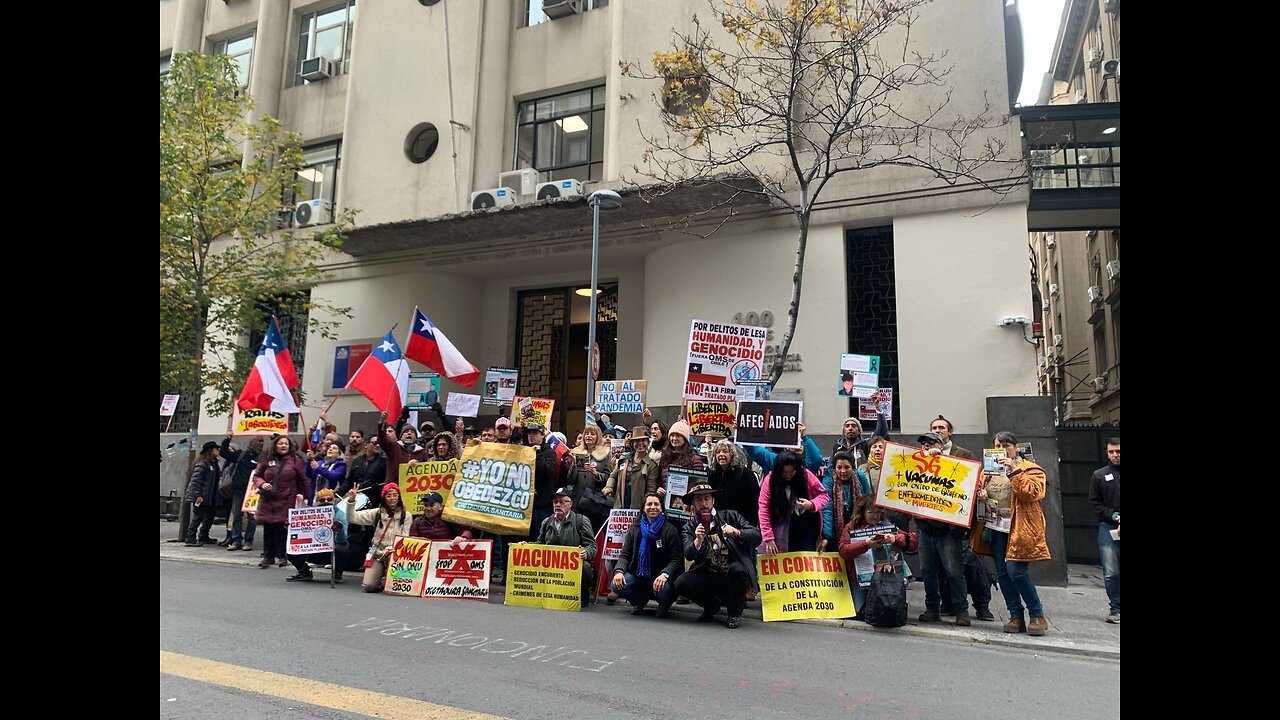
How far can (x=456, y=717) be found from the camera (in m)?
4.70

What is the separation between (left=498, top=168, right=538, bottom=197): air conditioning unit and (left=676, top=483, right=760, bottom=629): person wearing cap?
424 inches

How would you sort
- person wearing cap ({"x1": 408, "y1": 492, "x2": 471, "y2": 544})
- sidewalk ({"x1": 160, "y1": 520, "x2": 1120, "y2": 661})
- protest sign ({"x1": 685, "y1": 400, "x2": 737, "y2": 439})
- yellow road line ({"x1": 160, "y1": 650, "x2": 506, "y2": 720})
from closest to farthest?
yellow road line ({"x1": 160, "y1": 650, "x2": 506, "y2": 720}), sidewalk ({"x1": 160, "y1": 520, "x2": 1120, "y2": 661}), person wearing cap ({"x1": 408, "y1": 492, "x2": 471, "y2": 544}), protest sign ({"x1": 685, "y1": 400, "x2": 737, "y2": 439})

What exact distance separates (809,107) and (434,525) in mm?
9816

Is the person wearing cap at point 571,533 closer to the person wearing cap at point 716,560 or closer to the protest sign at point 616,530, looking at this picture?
the protest sign at point 616,530

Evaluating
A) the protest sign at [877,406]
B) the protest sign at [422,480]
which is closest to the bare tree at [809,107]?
the protest sign at [877,406]

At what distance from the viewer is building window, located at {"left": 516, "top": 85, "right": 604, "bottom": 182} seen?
17750 millimetres

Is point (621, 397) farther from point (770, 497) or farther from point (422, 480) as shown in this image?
point (770, 497)

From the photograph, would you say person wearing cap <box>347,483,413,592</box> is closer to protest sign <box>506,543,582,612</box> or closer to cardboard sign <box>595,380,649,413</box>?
protest sign <box>506,543,582,612</box>

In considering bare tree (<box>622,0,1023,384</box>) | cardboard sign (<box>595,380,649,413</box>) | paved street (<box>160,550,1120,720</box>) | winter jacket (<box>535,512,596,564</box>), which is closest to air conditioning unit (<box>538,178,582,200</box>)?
bare tree (<box>622,0,1023,384</box>)

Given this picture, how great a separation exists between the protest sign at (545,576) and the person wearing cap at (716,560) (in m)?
1.24

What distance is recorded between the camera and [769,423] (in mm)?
9219

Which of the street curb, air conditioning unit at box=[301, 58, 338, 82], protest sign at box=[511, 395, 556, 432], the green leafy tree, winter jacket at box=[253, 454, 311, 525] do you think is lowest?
the street curb
